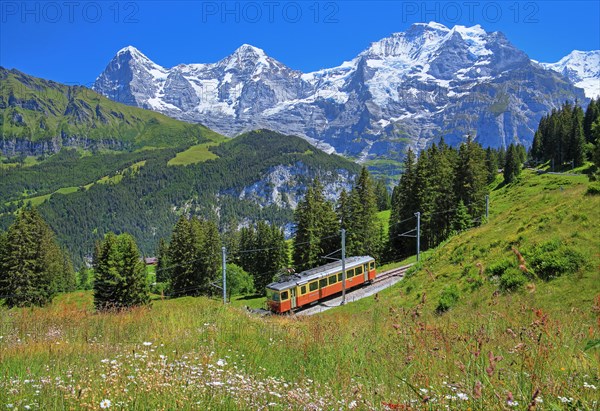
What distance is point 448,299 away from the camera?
14930 millimetres

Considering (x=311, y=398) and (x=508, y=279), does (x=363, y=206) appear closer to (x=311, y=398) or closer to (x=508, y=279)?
(x=508, y=279)

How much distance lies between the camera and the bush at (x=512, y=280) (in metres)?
13.2

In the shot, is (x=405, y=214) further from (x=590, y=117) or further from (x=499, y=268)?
(x=590, y=117)

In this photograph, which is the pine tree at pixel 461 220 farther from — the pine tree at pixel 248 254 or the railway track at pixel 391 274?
the pine tree at pixel 248 254

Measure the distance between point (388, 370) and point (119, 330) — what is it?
215 inches

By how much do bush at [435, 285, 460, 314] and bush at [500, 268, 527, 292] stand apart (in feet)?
6.05

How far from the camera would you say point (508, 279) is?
13.6 m

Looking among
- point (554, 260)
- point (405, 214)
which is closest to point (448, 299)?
point (554, 260)

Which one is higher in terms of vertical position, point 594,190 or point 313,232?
point 594,190

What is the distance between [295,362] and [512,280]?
10665mm

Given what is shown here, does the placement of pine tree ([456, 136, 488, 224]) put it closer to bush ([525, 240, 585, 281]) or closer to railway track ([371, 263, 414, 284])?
railway track ([371, 263, 414, 284])

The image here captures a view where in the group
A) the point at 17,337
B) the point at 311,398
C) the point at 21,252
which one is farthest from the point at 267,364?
the point at 21,252

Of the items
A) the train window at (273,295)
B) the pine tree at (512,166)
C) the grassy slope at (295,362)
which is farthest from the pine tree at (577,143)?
the grassy slope at (295,362)

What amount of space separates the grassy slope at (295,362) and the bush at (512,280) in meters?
2.34
